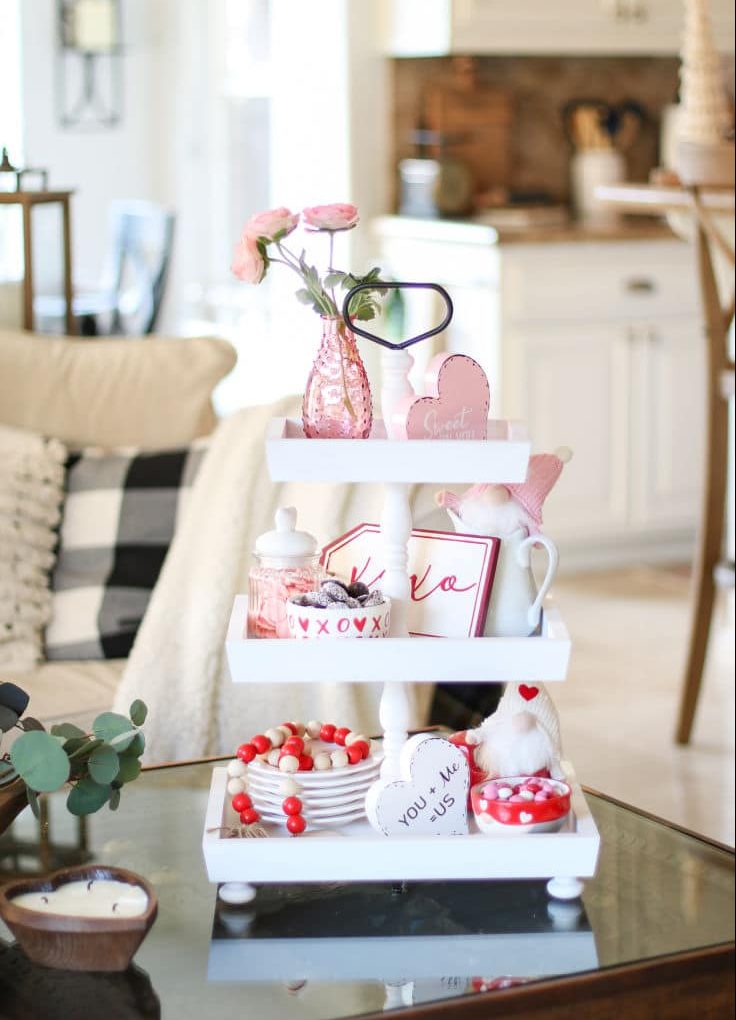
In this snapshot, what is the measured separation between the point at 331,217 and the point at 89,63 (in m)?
4.84

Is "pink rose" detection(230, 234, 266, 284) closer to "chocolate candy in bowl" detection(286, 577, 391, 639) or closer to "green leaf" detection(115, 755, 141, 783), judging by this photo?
"chocolate candy in bowl" detection(286, 577, 391, 639)

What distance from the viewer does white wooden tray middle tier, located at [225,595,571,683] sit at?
149 cm

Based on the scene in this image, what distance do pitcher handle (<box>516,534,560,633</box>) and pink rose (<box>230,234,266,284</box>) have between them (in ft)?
1.22

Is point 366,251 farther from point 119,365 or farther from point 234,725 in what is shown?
point 234,725

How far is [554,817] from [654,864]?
247 millimetres

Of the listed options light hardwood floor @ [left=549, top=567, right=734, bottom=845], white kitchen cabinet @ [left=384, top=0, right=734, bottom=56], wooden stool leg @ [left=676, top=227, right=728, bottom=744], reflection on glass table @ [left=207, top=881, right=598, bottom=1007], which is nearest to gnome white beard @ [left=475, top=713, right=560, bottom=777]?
reflection on glass table @ [left=207, top=881, right=598, bottom=1007]

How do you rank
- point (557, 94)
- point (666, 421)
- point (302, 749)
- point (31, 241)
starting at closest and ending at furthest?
point (302, 749), point (31, 241), point (666, 421), point (557, 94)

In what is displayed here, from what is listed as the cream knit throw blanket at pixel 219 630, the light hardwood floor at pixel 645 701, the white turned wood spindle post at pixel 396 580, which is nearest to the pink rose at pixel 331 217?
the white turned wood spindle post at pixel 396 580

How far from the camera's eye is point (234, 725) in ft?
7.63

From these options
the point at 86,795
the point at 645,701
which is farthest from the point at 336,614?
the point at 645,701

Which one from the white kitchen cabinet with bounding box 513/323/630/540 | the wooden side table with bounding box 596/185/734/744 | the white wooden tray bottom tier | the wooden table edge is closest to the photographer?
the wooden table edge

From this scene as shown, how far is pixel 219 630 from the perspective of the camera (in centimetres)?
229

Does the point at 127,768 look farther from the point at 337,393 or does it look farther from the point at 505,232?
the point at 505,232

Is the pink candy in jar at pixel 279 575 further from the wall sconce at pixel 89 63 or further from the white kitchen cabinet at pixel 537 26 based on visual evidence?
the wall sconce at pixel 89 63
